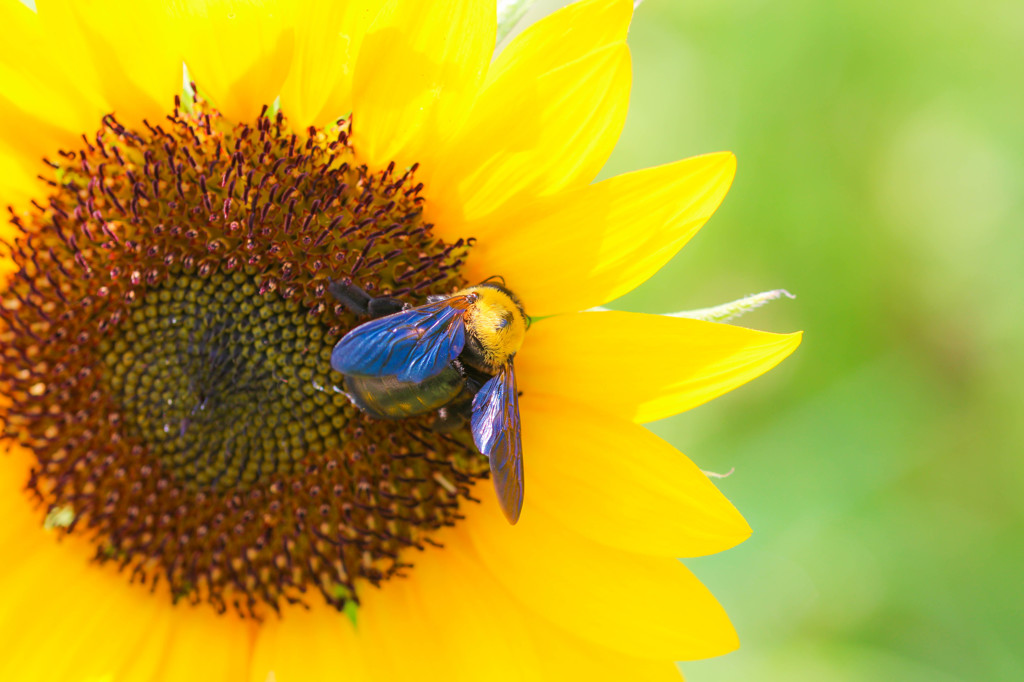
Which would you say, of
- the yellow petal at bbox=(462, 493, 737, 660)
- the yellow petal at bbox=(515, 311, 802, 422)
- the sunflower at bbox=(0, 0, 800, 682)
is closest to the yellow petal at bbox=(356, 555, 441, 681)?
the sunflower at bbox=(0, 0, 800, 682)

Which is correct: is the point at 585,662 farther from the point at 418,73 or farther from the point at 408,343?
the point at 418,73

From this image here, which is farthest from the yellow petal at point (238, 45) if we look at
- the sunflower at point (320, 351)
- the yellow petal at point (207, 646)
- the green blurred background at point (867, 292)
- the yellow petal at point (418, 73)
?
the green blurred background at point (867, 292)

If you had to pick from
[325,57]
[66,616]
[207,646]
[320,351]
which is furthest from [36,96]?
[207,646]

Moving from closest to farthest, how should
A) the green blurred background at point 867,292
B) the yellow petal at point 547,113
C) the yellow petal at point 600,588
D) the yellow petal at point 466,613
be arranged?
the yellow petal at point 547,113 → the yellow petal at point 600,588 → the yellow petal at point 466,613 → the green blurred background at point 867,292

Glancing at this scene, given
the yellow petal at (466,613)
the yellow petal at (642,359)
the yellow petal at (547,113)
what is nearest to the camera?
the yellow petal at (547,113)

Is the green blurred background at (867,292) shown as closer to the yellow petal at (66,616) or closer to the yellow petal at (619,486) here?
the yellow petal at (619,486)

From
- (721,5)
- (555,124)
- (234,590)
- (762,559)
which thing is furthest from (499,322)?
(721,5)

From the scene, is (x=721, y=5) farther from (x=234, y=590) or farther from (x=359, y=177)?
(x=234, y=590)
